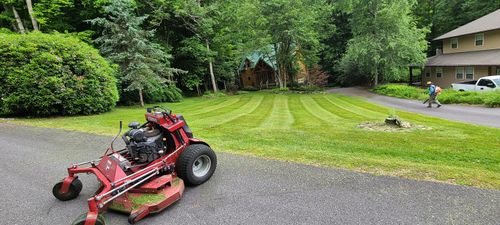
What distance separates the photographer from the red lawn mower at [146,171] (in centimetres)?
359

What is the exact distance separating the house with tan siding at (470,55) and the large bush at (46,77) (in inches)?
1071

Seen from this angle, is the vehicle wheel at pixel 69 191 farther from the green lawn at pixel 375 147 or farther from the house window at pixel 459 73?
the house window at pixel 459 73

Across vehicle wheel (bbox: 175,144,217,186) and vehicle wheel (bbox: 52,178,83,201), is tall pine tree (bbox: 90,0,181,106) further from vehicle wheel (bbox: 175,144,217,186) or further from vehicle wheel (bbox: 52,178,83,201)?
vehicle wheel (bbox: 175,144,217,186)

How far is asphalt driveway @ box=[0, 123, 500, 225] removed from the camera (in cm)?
362

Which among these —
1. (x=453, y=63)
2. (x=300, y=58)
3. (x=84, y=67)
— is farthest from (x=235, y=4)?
(x=453, y=63)

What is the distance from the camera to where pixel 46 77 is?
1149cm

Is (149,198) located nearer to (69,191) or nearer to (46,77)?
(69,191)

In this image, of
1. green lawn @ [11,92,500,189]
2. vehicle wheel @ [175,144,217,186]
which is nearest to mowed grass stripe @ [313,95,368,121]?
green lawn @ [11,92,500,189]

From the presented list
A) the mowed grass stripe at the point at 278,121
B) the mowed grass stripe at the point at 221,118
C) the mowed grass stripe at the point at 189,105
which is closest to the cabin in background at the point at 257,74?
the mowed grass stripe at the point at 189,105

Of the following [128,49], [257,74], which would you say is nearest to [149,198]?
[128,49]

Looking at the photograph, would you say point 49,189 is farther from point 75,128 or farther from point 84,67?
point 84,67

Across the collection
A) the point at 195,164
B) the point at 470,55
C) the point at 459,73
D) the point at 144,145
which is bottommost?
the point at 195,164

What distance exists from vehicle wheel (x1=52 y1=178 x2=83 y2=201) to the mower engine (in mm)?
861

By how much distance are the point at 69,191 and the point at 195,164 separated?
72.8 inches
